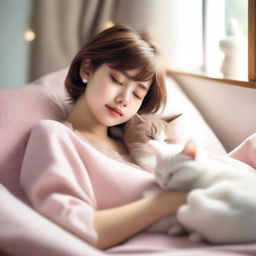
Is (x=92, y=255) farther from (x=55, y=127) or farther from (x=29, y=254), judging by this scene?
(x=55, y=127)

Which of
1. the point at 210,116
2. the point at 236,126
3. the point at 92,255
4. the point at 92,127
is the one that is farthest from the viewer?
the point at 210,116

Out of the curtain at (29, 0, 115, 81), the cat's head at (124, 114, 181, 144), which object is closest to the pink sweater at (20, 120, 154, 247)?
the cat's head at (124, 114, 181, 144)

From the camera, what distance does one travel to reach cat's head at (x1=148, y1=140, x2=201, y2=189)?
70 cm

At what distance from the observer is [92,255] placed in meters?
0.63

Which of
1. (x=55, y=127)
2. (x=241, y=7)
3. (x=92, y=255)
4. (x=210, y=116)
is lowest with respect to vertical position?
(x=210, y=116)

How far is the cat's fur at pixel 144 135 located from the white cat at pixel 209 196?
0.85 feet

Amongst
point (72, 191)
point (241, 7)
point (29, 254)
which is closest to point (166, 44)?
point (241, 7)

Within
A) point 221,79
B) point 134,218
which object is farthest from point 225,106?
point 134,218

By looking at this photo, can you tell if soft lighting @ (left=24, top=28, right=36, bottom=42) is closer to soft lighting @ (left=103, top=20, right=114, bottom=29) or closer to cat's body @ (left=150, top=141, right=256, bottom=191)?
soft lighting @ (left=103, top=20, right=114, bottom=29)

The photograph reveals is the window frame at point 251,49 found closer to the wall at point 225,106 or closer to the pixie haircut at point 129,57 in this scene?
the wall at point 225,106

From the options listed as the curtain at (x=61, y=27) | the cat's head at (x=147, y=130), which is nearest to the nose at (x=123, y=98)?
the cat's head at (x=147, y=130)

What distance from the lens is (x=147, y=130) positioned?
1053 millimetres

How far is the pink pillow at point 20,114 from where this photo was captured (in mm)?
951

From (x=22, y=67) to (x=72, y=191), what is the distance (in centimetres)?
113
